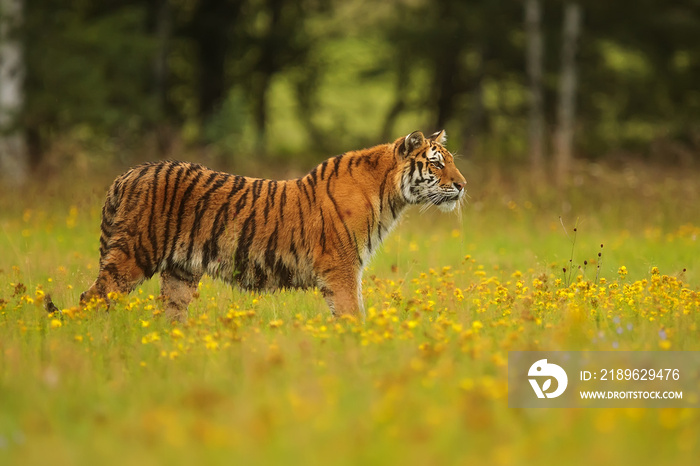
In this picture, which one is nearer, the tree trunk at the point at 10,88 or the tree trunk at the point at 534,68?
the tree trunk at the point at 10,88

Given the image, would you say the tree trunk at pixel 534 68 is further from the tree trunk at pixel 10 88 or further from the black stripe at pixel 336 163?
the black stripe at pixel 336 163

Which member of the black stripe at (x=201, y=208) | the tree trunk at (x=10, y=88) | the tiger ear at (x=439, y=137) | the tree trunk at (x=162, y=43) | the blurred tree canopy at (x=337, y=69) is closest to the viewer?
the black stripe at (x=201, y=208)

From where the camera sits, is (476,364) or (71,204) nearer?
(476,364)

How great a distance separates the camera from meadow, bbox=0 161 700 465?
3.55 metres

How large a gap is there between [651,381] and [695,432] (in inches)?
29.8

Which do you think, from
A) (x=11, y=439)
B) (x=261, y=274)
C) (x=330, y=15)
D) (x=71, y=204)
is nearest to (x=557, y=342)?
(x=261, y=274)

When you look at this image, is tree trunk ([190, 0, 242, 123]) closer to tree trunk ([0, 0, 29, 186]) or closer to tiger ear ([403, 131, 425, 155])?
tree trunk ([0, 0, 29, 186])

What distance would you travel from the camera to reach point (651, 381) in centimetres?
459

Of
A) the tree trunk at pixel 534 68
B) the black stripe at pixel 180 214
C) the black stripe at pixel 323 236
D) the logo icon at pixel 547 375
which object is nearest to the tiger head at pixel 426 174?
the black stripe at pixel 323 236

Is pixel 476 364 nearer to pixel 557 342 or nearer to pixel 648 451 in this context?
pixel 557 342

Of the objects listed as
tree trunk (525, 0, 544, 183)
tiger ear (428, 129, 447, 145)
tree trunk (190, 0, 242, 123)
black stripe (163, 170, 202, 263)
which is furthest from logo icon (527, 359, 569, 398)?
tree trunk (190, 0, 242, 123)

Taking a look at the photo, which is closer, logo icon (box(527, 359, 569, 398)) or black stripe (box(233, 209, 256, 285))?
logo icon (box(527, 359, 569, 398))

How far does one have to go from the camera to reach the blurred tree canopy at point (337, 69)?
17484mm

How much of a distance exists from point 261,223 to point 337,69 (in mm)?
22008
